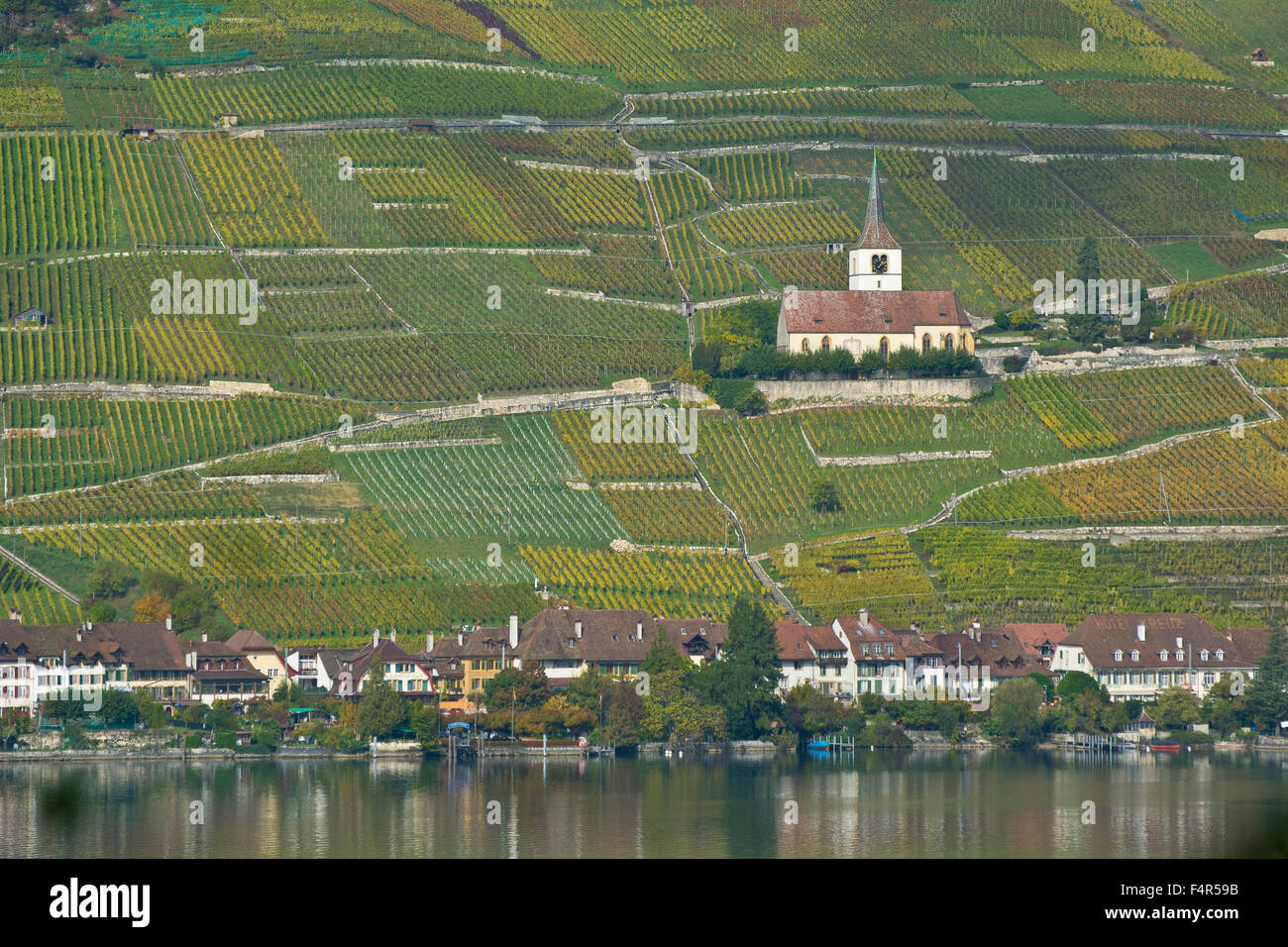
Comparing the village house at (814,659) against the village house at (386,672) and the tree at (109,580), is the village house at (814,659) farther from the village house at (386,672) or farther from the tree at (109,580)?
the tree at (109,580)

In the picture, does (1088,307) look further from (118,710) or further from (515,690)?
(118,710)

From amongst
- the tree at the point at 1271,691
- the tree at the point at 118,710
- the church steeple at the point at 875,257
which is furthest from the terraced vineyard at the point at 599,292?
the tree at the point at 1271,691

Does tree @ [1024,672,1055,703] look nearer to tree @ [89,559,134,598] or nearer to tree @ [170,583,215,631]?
tree @ [170,583,215,631]

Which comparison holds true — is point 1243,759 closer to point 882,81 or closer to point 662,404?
point 662,404

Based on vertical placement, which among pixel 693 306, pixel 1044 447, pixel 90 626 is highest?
pixel 693 306

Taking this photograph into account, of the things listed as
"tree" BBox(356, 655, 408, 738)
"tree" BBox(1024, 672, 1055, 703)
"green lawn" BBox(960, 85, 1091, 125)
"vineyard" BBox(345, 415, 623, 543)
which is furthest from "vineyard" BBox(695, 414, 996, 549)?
"green lawn" BBox(960, 85, 1091, 125)

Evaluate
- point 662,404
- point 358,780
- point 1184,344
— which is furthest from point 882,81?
point 358,780
